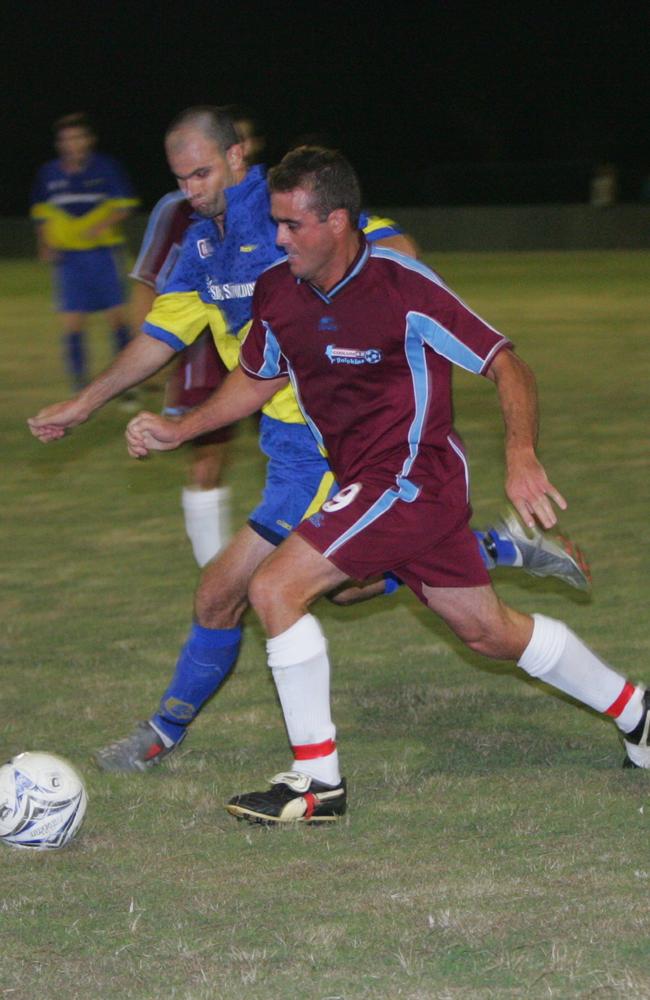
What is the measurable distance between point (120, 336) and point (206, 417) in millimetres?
8274

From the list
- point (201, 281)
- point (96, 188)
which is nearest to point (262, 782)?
point (201, 281)

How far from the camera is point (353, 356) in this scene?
3.81m

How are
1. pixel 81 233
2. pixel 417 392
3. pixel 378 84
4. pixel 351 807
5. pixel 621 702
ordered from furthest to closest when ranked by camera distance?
pixel 378 84 < pixel 81 233 < pixel 621 702 < pixel 351 807 < pixel 417 392

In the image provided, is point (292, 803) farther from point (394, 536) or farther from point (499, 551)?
point (499, 551)

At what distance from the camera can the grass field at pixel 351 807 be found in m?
2.98

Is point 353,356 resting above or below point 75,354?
above

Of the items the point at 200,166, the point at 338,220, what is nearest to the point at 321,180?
the point at 338,220

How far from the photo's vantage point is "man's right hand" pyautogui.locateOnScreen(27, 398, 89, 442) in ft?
14.5

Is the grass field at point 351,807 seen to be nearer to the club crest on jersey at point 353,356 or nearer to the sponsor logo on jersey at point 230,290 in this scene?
the club crest on jersey at point 353,356

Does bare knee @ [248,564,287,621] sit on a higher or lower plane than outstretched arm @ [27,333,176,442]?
lower

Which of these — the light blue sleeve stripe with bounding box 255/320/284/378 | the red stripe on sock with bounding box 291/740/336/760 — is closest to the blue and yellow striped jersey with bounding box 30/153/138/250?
the light blue sleeve stripe with bounding box 255/320/284/378

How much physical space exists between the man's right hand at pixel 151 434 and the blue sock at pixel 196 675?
0.58 m

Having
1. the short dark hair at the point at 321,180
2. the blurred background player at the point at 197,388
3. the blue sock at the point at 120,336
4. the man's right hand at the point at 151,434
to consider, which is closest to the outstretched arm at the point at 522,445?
the short dark hair at the point at 321,180

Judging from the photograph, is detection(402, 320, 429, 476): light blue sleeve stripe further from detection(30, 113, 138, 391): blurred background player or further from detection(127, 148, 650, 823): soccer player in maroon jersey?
detection(30, 113, 138, 391): blurred background player
